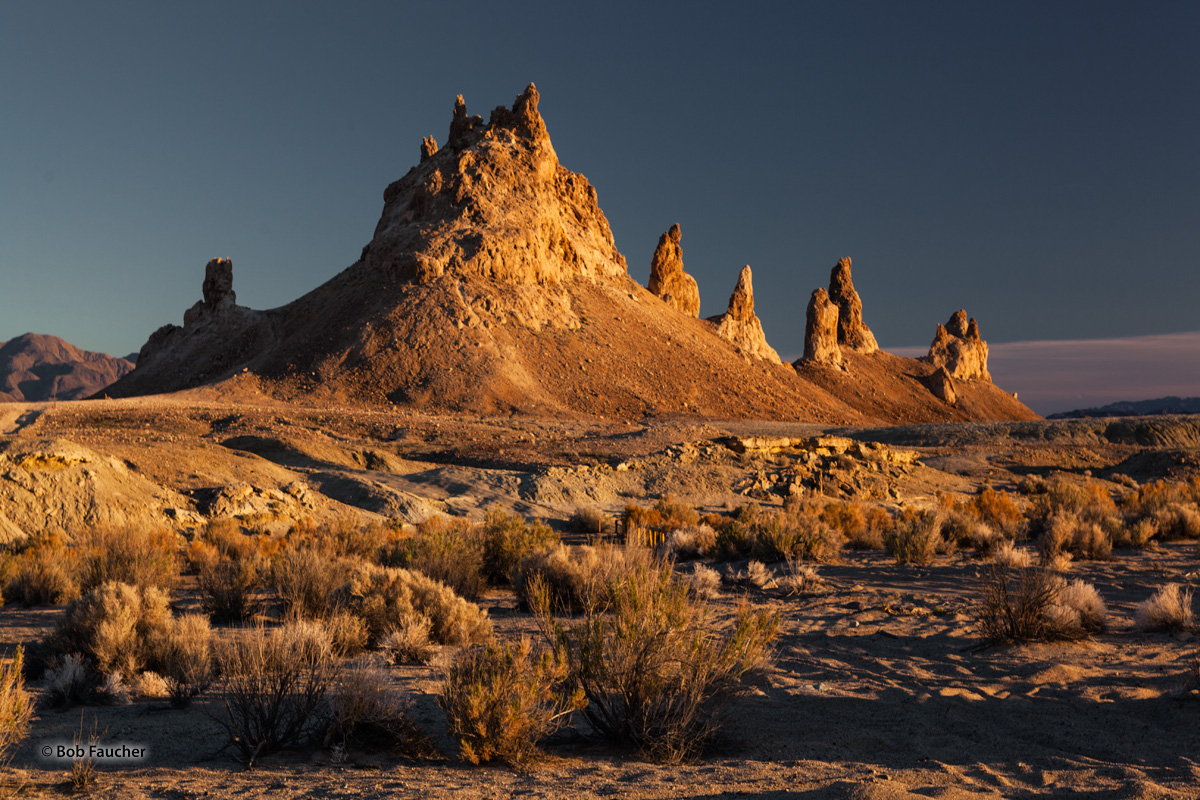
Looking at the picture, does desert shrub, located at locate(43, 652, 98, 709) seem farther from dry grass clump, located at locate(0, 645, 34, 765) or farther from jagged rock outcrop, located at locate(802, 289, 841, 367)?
jagged rock outcrop, located at locate(802, 289, 841, 367)

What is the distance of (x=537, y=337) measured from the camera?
64.9 metres

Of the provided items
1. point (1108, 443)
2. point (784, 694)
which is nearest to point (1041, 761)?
point (784, 694)

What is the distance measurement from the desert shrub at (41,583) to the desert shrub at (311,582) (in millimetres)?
2684

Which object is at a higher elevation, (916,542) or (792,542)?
(792,542)

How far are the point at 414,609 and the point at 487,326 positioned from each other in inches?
2232

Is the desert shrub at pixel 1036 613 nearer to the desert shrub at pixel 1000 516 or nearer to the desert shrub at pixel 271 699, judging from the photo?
the desert shrub at pixel 271 699

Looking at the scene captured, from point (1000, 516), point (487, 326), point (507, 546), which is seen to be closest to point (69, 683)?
point (507, 546)

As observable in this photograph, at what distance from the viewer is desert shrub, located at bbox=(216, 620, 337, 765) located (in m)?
4.69

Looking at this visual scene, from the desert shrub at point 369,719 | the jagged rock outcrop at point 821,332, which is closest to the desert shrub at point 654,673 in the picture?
the desert shrub at point 369,719

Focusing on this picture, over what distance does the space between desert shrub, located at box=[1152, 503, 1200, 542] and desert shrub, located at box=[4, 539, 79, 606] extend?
703 inches

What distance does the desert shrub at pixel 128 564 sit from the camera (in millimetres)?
9547

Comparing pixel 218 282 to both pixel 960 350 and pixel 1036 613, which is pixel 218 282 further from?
pixel 960 350

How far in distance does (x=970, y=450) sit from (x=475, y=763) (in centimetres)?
4376

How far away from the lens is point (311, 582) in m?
8.48
